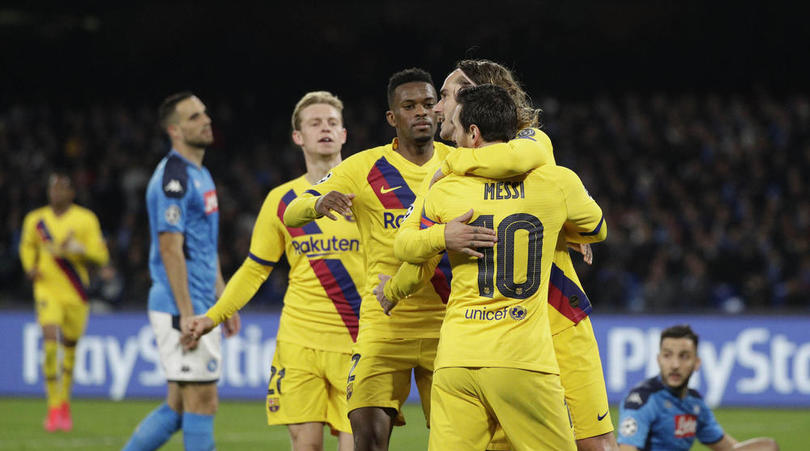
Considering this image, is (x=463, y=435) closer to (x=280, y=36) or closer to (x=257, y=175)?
(x=257, y=175)

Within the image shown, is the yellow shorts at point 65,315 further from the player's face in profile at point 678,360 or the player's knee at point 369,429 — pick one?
the player's knee at point 369,429

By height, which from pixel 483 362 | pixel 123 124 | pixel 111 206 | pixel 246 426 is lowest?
pixel 246 426

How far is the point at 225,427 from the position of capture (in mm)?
10703

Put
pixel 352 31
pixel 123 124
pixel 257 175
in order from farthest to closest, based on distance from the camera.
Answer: pixel 352 31
pixel 123 124
pixel 257 175

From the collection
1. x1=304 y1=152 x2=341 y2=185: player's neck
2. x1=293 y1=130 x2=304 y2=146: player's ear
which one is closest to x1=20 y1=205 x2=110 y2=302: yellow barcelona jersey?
x1=293 y1=130 x2=304 y2=146: player's ear

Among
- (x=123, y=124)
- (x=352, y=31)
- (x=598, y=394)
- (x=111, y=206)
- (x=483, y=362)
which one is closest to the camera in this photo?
(x=483, y=362)

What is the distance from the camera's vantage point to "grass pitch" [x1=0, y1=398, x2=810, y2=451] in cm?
947

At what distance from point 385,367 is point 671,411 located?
93.4 inches

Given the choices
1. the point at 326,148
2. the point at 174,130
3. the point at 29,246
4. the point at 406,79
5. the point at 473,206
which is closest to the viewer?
the point at 473,206

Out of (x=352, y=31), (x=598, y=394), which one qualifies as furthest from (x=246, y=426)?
(x=352, y=31)

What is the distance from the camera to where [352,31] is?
23.6 meters

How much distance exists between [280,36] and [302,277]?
18.4 meters

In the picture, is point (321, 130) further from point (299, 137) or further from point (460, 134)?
point (460, 134)

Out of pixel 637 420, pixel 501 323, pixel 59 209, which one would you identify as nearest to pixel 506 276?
pixel 501 323
